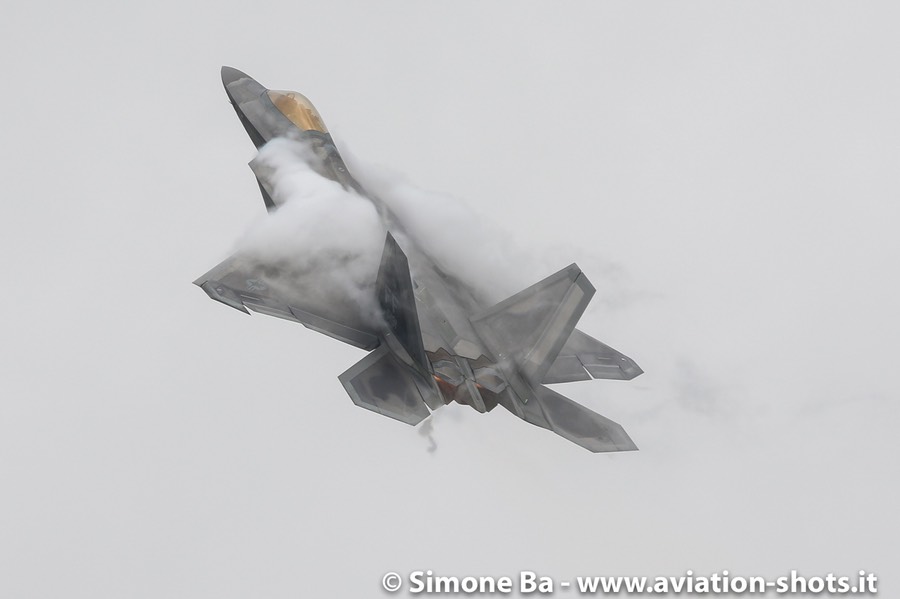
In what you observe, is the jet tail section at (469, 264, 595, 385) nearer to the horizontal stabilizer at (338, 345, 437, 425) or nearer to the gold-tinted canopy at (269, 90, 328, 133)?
the horizontal stabilizer at (338, 345, 437, 425)

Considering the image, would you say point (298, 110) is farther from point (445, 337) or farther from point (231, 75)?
point (445, 337)

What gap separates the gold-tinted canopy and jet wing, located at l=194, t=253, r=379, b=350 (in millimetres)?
6249

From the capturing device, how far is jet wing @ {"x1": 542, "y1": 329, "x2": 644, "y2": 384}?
32.5m

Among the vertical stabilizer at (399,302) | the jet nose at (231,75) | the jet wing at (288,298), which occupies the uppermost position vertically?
the jet nose at (231,75)

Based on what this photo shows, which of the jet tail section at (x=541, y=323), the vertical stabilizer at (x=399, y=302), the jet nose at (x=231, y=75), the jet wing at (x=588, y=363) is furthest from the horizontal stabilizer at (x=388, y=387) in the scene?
the jet nose at (x=231, y=75)

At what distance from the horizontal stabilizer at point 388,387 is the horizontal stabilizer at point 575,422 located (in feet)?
8.29

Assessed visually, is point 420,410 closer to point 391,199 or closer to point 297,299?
point 297,299

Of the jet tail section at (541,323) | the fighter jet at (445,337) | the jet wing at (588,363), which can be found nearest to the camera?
the fighter jet at (445,337)

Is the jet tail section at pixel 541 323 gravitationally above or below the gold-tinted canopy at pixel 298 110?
below

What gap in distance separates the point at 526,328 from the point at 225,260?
26.5 ft

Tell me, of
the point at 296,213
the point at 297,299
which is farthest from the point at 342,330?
the point at 296,213

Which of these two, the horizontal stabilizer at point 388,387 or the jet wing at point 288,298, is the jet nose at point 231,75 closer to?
the jet wing at point 288,298

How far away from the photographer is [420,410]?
2950cm

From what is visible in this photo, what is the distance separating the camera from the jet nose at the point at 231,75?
127 feet
